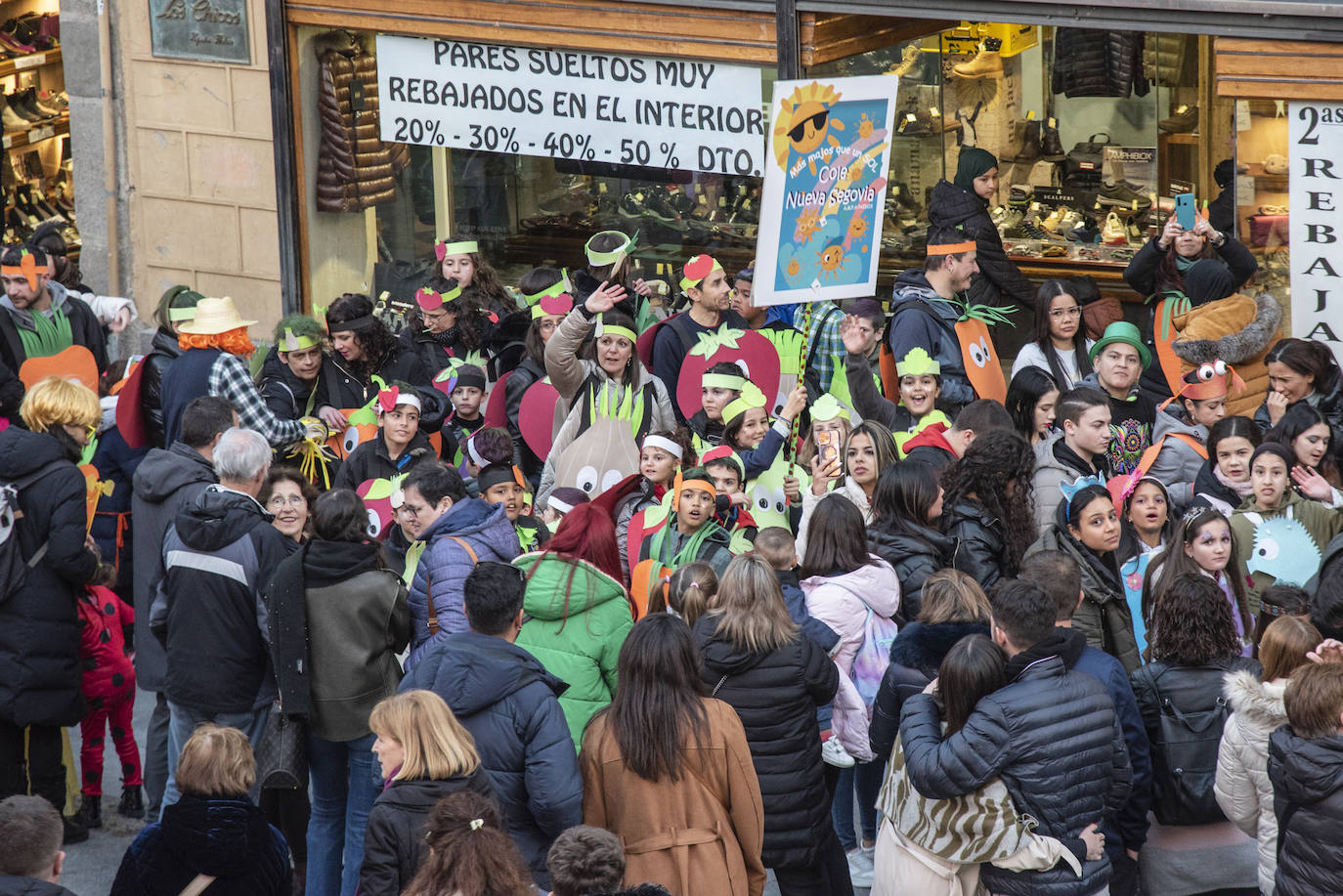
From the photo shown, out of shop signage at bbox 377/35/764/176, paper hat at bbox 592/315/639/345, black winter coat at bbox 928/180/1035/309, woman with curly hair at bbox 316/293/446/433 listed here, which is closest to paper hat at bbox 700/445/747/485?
paper hat at bbox 592/315/639/345

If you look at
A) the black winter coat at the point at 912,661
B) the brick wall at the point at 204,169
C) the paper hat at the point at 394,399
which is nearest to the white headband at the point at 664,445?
the paper hat at the point at 394,399

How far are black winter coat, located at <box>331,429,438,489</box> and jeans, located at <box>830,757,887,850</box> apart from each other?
2.49m

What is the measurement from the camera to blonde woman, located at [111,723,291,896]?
426 centimetres

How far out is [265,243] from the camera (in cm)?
1067

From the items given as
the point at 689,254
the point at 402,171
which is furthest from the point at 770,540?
the point at 402,171

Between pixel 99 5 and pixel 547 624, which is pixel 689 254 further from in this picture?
pixel 547 624

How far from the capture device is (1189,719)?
16.1 feet

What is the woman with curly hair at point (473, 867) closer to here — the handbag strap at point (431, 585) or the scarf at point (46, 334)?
the handbag strap at point (431, 585)

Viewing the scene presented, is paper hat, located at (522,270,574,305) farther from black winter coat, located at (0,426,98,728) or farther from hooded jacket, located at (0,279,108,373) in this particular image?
black winter coat, located at (0,426,98,728)

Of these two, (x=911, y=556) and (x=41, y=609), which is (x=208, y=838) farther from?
(x=911, y=556)

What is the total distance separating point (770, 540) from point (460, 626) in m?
1.07

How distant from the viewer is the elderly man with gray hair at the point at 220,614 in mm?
5613

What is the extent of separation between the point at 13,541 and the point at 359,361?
262 cm

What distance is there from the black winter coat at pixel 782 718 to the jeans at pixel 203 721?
5.65 feet
